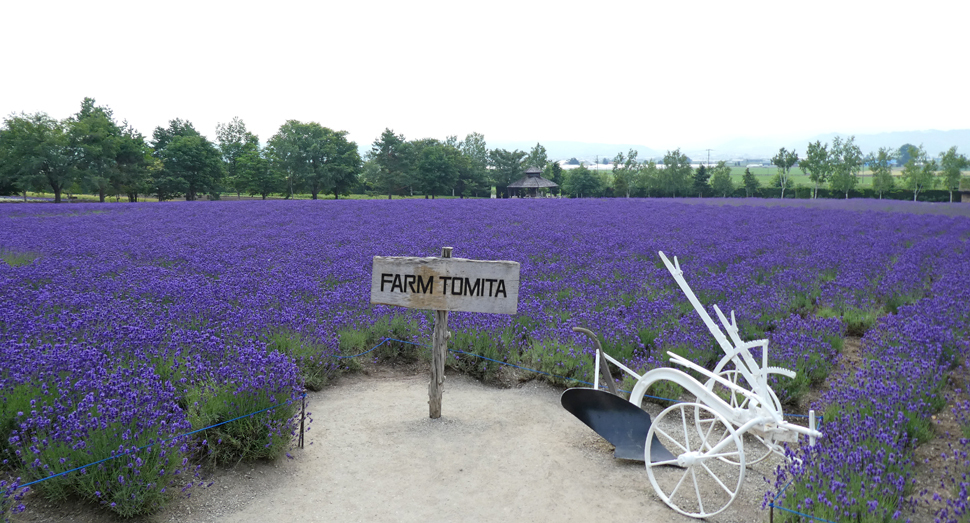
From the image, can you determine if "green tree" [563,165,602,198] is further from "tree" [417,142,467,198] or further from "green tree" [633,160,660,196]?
"tree" [417,142,467,198]

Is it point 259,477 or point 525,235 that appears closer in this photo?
point 259,477

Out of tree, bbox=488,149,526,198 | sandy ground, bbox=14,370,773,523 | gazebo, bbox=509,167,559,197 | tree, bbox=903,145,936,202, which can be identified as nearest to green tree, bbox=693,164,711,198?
gazebo, bbox=509,167,559,197

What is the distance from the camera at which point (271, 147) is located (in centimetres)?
6122

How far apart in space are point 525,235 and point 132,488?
1091 centimetres

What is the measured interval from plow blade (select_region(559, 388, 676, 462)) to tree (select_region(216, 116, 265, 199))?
193ft

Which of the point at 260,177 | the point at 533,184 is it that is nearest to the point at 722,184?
the point at 533,184

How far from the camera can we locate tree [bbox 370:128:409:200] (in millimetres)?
60031

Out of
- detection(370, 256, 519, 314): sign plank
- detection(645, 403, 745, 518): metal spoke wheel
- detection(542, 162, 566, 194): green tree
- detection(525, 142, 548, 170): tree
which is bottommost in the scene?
detection(645, 403, 745, 518): metal spoke wheel

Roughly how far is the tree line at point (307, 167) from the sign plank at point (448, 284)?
4257cm

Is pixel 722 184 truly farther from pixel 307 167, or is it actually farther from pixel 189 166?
pixel 189 166

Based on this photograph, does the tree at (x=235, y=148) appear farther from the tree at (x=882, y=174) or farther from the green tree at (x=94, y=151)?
the tree at (x=882, y=174)

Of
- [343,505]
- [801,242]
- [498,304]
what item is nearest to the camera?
[343,505]

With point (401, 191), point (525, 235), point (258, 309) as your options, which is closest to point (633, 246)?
point (525, 235)

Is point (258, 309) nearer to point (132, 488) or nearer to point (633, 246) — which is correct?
point (132, 488)
